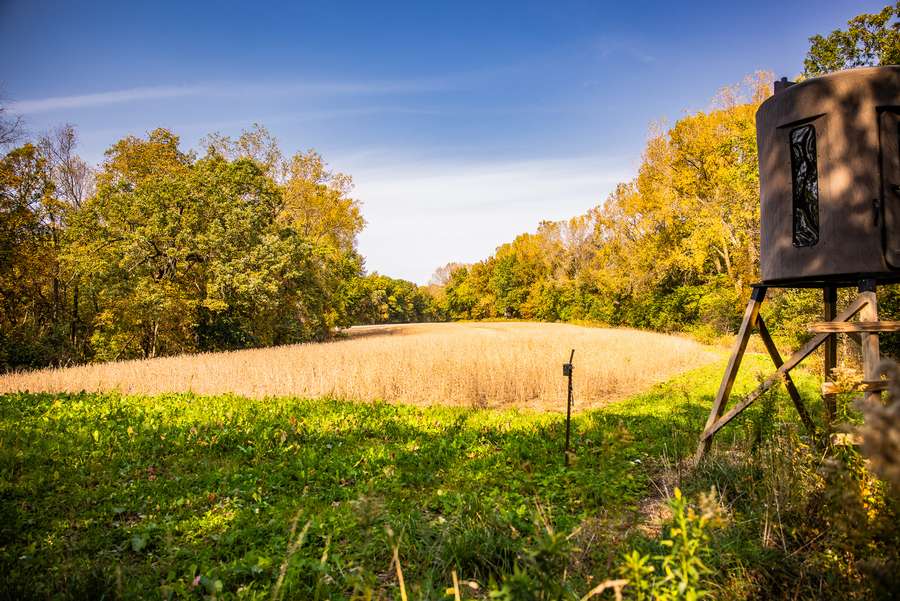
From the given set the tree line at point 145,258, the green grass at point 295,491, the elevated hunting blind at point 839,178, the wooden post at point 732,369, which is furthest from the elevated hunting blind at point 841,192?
the tree line at point 145,258

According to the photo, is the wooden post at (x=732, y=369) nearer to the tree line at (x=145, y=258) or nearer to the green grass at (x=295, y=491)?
the green grass at (x=295, y=491)

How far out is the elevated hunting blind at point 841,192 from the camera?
4.26 metres

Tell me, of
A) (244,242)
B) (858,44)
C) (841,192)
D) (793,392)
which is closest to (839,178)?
(841,192)

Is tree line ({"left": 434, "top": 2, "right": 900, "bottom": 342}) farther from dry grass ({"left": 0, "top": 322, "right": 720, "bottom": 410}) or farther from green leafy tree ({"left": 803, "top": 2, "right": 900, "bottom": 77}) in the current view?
dry grass ({"left": 0, "top": 322, "right": 720, "bottom": 410})

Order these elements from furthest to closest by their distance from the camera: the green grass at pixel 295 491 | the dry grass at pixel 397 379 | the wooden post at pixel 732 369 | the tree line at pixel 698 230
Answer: the tree line at pixel 698 230, the dry grass at pixel 397 379, the wooden post at pixel 732 369, the green grass at pixel 295 491

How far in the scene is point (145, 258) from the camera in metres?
20.3

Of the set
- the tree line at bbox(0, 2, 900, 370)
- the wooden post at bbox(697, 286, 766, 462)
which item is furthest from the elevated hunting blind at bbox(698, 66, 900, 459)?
the tree line at bbox(0, 2, 900, 370)

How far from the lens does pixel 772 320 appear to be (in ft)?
64.9

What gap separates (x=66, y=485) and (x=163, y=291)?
1661 centimetres

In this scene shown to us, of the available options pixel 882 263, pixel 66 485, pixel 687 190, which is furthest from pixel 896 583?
pixel 687 190

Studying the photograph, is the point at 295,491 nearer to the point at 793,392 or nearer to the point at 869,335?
the point at 793,392

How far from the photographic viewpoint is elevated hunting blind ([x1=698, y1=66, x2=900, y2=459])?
4.26m

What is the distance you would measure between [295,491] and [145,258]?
1972cm

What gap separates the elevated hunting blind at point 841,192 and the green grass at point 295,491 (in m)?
2.20
